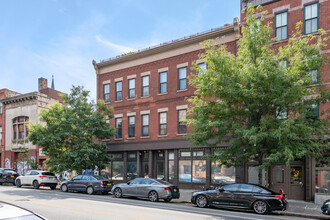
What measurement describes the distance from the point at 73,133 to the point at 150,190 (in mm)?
9703

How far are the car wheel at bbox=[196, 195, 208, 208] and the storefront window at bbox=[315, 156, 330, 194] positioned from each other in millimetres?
7313

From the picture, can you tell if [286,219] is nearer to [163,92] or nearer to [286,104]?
[286,104]

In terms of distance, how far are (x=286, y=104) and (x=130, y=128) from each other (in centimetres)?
1651

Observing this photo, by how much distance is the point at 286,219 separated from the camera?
13477mm

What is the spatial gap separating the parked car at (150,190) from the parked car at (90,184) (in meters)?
2.00

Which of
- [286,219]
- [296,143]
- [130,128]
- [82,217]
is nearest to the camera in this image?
[82,217]

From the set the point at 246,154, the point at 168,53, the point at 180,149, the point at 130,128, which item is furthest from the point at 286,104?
the point at 130,128

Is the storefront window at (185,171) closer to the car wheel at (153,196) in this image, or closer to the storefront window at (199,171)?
the storefront window at (199,171)

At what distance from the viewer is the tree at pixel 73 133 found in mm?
25625

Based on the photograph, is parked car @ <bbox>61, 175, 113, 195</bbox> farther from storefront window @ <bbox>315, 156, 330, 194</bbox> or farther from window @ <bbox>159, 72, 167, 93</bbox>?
storefront window @ <bbox>315, 156, 330, 194</bbox>

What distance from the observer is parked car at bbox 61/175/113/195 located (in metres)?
22.5

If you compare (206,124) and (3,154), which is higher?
(206,124)

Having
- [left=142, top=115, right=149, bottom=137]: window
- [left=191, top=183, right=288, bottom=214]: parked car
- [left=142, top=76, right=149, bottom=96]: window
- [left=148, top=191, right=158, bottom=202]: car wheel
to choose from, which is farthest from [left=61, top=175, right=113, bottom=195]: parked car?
[left=142, top=76, right=149, bottom=96]: window

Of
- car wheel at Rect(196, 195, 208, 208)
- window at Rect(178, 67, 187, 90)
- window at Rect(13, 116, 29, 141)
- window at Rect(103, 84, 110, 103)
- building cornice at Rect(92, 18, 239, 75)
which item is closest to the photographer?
car wheel at Rect(196, 195, 208, 208)
